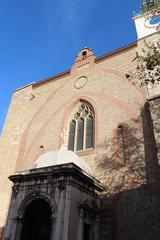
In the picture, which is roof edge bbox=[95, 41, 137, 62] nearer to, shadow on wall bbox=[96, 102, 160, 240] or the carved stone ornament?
the carved stone ornament

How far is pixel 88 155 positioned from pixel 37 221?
12.3 ft

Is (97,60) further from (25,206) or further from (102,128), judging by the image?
(25,206)

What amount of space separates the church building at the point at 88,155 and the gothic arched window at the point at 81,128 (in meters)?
0.06

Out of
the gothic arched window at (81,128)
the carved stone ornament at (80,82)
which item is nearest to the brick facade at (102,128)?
the carved stone ornament at (80,82)

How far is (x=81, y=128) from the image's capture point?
45.4 ft

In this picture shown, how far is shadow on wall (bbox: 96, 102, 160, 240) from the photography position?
9164 mm

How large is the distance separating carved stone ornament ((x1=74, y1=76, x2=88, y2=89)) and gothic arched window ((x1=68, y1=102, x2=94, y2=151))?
4.08 feet

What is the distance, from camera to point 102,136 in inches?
490

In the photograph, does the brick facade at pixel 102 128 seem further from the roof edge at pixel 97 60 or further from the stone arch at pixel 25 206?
the stone arch at pixel 25 206

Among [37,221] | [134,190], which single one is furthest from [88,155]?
[37,221]

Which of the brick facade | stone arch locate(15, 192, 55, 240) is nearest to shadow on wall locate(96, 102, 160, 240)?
the brick facade

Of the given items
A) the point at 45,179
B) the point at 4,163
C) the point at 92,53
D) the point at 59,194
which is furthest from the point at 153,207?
the point at 92,53

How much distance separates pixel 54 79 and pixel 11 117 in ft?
13.0

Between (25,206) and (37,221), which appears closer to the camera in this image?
(25,206)
